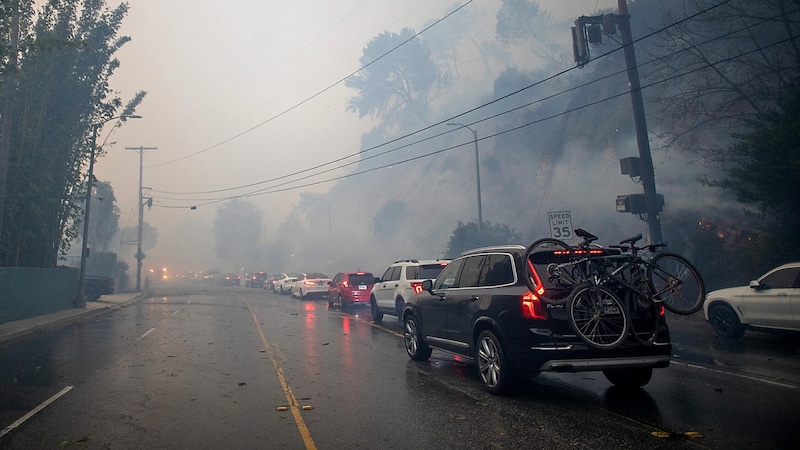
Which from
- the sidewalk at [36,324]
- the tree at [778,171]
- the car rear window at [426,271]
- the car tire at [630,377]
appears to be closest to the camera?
the car tire at [630,377]

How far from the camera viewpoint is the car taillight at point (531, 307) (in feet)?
21.5

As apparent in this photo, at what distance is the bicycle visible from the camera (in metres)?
6.38

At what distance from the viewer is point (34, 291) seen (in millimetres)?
19578

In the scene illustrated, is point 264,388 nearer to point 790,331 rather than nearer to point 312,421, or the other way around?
point 312,421

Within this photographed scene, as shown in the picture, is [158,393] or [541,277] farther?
[158,393]

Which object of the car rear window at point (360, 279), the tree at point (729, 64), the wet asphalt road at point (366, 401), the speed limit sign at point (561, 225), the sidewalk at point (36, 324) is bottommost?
the wet asphalt road at point (366, 401)

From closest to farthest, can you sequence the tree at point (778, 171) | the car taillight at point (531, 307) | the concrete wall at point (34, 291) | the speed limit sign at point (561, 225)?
the car taillight at point (531, 307) < the tree at point (778, 171) < the speed limit sign at point (561, 225) < the concrete wall at point (34, 291)

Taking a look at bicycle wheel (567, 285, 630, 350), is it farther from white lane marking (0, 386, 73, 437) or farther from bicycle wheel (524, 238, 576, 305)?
white lane marking (0, 386, 73, 437)

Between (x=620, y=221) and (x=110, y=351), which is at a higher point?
(x=620, y=221)

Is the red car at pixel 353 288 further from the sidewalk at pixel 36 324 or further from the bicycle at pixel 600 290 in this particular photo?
the bicycle at pixel 600 290

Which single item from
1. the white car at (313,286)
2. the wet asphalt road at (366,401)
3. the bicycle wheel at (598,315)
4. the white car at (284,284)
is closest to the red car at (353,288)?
the white car at (313,286)

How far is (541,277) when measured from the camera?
6.79 meters

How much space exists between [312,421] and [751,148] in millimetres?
15766

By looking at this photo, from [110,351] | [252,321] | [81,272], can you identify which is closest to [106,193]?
[81,272]
